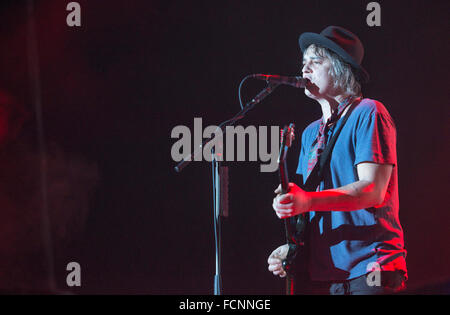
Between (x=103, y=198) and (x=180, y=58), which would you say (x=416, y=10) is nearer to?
(x=180, y=58)

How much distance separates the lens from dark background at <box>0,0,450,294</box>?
10.2 ft

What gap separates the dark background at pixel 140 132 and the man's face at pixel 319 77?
997mm

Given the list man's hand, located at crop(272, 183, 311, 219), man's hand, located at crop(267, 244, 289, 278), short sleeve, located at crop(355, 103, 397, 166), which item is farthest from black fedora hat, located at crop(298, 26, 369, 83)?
man's hand, located at crop(267, 244, 289, 278)

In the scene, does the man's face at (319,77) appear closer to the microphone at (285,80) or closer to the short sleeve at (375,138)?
the microphone at (285,80)

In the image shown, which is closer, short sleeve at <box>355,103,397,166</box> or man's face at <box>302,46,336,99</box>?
short sleeve at <box>355,103,397,166</box>

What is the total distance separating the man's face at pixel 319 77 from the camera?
202cm

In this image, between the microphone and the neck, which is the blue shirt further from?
the microphone

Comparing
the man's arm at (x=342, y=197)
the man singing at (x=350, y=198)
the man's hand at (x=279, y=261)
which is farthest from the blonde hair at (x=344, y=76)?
the man's hand at (x=279, y=261)

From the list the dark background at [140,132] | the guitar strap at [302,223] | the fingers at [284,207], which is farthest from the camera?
the dark background at [140,132]

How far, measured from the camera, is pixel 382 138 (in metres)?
1.68

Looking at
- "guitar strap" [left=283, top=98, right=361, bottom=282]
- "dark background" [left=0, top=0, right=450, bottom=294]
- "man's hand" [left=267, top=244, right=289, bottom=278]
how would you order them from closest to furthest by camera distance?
"guitar strap" [left=283, top=98, right=361, bottom=282] < "man's hand" [left=267, top=244, right=289, bottom=278] < "dark background" [left=0, top=0, right=450, bottom=294]

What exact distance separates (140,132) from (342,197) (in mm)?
1998

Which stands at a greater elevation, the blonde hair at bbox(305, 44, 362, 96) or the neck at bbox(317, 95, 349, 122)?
the blonde hair at bbox(305, 44, 362, 96)

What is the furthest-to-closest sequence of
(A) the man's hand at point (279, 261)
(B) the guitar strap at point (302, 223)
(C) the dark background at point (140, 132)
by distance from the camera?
1. (C) the dark background at point (140, 132)
2. (A) the man's hand at point (279, 261)
3. (B) the guitar strap at point (302, 223)
